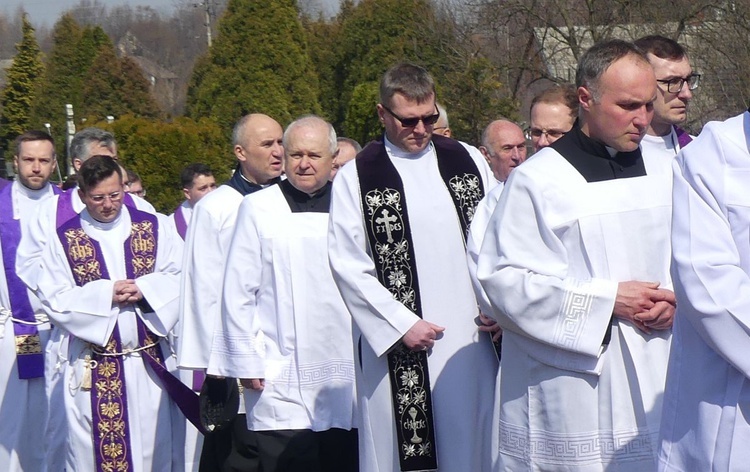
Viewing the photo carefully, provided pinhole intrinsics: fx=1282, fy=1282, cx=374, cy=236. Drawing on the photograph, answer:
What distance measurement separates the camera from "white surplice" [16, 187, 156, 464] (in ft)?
25.3

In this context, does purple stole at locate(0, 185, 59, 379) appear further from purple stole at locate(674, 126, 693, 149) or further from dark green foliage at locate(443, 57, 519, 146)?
dark green foliage at locate(443, 57, 519, 146)

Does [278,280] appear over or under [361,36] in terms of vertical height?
Answer: under

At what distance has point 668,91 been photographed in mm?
5281

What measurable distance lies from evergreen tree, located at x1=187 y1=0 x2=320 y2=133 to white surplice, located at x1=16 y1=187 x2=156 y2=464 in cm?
2304

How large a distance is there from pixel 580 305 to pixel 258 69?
2766cm

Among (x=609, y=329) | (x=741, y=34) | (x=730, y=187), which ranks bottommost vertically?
(x=609, y=329)

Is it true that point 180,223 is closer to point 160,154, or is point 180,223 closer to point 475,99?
point 475,99

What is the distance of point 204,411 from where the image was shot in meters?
6.84

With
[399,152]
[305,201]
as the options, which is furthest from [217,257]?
[399,152]

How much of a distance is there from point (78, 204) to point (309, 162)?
2.03m

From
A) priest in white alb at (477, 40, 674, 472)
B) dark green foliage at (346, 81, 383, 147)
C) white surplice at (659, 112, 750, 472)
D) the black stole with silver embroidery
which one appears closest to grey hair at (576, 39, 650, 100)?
priest in white alb at (477, 40, 674, 472)

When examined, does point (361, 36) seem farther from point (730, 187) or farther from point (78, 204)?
point (730, 187)

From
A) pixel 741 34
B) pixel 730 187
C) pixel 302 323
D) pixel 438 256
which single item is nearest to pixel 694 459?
pixel 730 187

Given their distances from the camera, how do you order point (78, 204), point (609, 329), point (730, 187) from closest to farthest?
point (730, 187) < point (609, 329) < point (78, 204)
